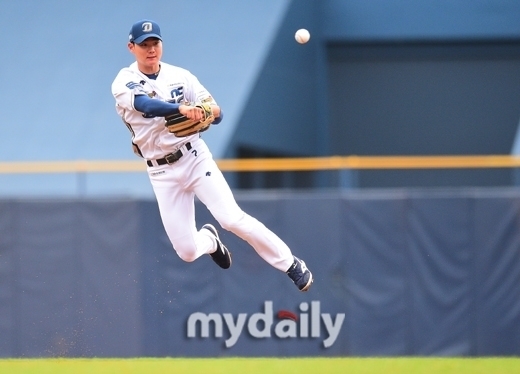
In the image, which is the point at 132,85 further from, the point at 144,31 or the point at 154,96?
the point at 144,31

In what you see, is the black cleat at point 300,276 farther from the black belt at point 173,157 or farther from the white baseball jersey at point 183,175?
the black belt at point 173,157

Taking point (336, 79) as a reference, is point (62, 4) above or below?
above

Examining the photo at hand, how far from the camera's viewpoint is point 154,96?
723 centimetres

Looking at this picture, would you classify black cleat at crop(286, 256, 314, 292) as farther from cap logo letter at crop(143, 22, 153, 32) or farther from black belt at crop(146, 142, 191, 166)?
cap logo letter at crop(143, 22, 153, 32)

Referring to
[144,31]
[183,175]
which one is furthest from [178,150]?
[144,31]

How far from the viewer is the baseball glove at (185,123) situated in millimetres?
6965

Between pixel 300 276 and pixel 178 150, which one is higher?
pixel 178 150

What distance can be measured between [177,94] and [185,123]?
394 mm

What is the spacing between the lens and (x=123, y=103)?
714 cm

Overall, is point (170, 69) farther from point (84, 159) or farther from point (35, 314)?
point (84, 159)

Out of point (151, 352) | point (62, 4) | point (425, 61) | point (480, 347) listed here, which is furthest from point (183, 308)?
point (425, 61)

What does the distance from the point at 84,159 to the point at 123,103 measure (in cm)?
601

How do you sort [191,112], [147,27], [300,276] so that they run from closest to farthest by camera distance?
1. [191,112]
2. [147,27]
3. [300,276]
